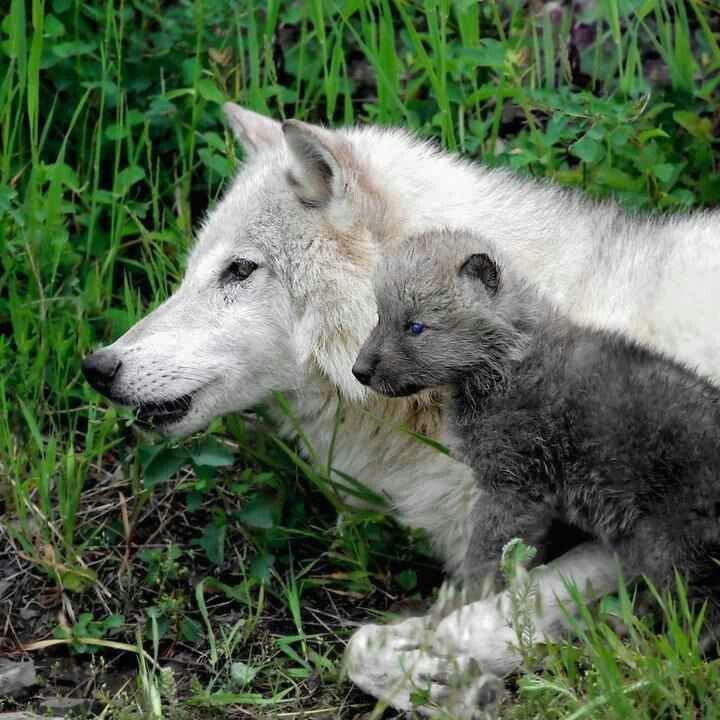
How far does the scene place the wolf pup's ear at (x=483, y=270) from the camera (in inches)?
149

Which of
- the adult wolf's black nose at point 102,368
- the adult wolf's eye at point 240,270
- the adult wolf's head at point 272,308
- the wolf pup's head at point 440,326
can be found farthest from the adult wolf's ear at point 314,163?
the adult wolf's black nose at point 102,368

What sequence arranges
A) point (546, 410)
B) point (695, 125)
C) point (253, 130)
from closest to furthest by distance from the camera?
point (546, 410)
point (253, 130)
point (695, 125)

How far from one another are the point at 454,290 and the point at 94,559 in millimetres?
1860

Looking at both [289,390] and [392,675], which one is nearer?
[392,675]

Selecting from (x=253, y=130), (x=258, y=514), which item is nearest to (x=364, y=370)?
(x=258, y=514)

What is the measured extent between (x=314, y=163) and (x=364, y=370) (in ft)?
2.78

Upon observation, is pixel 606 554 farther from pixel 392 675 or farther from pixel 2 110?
pixel 2 110

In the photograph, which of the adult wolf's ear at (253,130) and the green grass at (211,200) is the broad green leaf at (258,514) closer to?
the green grass at (211,200)

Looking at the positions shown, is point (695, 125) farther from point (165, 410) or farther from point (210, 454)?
point (165, 410)

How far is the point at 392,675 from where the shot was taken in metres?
3.95

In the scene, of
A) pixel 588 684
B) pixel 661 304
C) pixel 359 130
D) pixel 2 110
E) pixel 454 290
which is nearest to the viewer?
pixel 588 684

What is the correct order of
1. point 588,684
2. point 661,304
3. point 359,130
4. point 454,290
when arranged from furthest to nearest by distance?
point 359,130 < point 661,304 < point 454,290 < point 588,684

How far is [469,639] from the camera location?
384 cm

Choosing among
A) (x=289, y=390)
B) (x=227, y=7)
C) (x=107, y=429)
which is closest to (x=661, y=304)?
(x=289, y=390)
